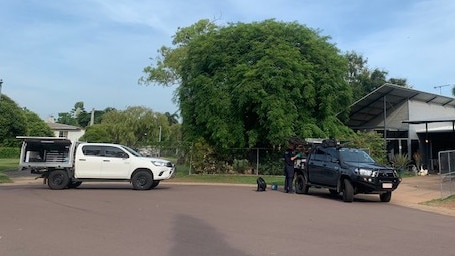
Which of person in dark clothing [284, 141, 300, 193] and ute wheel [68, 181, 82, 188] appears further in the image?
ute wheel [68, 181, 82, 188]

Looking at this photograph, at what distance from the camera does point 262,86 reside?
2511 centimetres

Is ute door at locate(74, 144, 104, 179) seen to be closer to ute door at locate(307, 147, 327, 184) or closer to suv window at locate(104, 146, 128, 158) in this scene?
suv window at locate(104, 146, 128, 158)

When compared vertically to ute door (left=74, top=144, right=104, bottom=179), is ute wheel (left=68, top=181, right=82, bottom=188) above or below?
below

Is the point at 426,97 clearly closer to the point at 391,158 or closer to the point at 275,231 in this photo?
the point at 391,158

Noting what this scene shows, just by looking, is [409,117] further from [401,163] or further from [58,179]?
[58,179]

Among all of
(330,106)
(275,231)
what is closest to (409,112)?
(330,106)

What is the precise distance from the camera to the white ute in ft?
60.8

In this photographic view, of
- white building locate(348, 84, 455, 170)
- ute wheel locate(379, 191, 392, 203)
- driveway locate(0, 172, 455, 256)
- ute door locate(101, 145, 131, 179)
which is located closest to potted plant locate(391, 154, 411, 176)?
white building locate(348, 84, 455, 170)

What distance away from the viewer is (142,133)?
56688 mm

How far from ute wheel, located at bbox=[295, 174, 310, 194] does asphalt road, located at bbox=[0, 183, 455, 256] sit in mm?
2762

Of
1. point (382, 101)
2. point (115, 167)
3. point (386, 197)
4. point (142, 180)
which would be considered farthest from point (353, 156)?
point (382, 101)

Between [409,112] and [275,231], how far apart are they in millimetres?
28240

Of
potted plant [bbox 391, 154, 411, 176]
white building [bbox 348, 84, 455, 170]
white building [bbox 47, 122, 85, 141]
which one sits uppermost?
white building [bbox 47, 122, 85, 141]

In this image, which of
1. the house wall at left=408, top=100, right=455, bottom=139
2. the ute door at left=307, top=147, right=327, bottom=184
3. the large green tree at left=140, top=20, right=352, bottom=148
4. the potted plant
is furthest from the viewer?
the house wall at left=408, top=100, right=455, bottom=139
